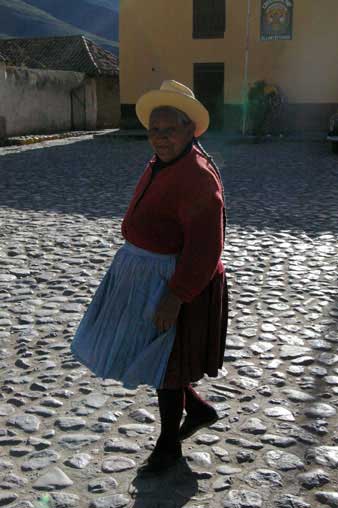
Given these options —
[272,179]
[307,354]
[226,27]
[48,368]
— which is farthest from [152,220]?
[226,27]

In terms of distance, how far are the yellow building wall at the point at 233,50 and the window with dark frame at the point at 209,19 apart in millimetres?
184

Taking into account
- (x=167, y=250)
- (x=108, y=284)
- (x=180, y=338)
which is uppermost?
(x=167, y=250)

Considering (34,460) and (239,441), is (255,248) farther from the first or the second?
(34,460)

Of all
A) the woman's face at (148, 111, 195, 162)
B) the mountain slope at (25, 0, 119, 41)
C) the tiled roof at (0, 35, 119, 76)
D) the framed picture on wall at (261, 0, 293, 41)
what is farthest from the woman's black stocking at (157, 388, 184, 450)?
the mountain slope at (25, 0, 119, 41)

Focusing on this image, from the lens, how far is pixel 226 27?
22.8m

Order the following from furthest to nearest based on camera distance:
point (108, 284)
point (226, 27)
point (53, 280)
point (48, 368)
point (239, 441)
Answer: point (226, 27) → point (53, 280) → point (48, 368) → point (239, 441) → point (108, 284)

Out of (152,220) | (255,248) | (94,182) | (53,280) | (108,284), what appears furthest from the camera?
(94,182)

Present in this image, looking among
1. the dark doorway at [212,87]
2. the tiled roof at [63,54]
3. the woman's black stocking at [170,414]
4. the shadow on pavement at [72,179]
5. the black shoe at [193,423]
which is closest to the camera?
the woman's black stocking at [170,414]

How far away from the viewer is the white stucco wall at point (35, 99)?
20188mm

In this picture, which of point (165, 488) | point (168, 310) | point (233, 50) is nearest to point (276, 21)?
point (233, 50)

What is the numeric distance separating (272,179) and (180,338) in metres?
9.40

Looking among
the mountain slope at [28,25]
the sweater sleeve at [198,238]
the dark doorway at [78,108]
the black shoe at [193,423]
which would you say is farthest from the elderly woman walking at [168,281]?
the mountain slope at [28,25]

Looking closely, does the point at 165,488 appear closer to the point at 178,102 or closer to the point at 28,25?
the point at 178,102

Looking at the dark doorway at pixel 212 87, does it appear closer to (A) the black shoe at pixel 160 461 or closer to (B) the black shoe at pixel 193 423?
(B) the black shoe at pixel 193 423
